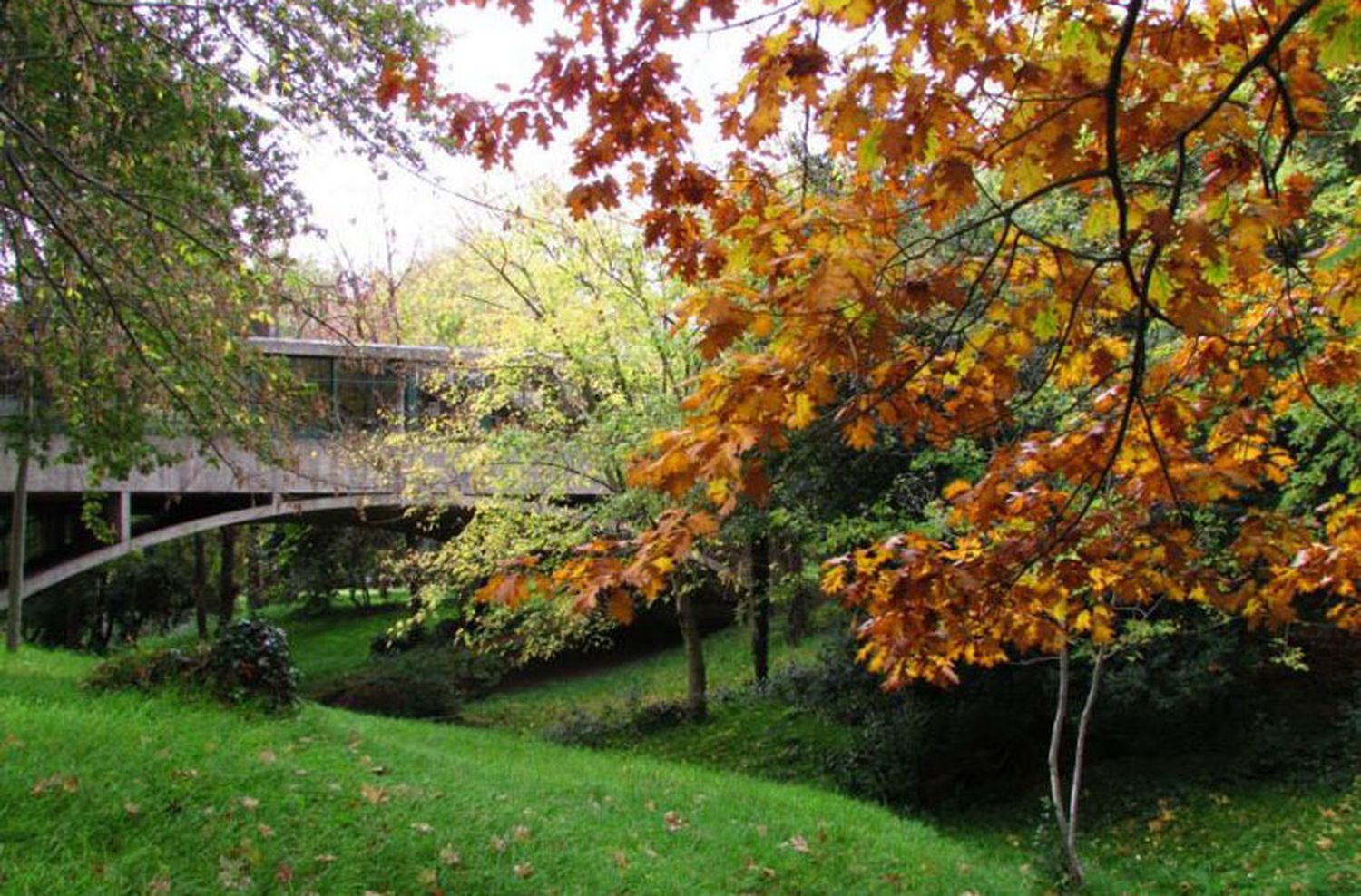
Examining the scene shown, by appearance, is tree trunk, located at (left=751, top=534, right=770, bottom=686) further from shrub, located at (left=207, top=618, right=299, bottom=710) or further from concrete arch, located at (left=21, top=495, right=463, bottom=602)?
shrub, located at (left=207, top=618, right=299, bottom=710)

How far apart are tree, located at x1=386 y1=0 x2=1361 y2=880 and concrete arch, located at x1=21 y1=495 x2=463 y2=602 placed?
38.6 ft

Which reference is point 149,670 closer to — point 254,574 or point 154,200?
point 154,200

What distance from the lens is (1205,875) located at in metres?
7.45

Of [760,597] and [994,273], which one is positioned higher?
[994,273]

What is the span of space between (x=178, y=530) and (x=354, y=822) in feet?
42.0

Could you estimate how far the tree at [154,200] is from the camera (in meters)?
5.49

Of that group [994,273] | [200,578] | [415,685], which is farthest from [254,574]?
[994,273]

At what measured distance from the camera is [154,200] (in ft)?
17.7

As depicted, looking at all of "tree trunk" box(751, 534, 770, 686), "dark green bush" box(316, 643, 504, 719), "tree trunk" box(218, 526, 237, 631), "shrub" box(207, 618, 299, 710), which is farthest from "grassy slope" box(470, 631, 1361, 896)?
"tree trunk" box(218, 526, 237, 631)

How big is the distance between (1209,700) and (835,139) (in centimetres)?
913

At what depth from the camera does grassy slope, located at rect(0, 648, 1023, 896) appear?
4289mm

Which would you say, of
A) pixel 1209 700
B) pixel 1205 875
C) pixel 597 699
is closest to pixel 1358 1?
pixel 1205 875

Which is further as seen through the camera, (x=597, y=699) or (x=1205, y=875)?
(x=597, y=699)

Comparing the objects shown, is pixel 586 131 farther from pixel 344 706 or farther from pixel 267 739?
pixel 344 706
